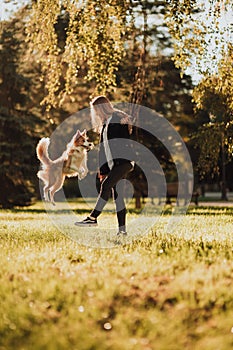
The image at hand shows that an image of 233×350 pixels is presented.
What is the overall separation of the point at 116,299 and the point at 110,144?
4.10 m

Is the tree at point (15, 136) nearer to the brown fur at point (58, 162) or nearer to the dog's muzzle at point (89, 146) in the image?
the brown fur at point (58, 162)

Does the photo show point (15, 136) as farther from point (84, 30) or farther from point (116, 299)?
point (116, 299)

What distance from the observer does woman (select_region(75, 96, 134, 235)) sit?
8.83 metres

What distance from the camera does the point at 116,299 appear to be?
5.01m

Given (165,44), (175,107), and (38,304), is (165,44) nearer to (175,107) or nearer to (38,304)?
(175,107)

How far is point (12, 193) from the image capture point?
23.2 meters

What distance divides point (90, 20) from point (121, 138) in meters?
3.69

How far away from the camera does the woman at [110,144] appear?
8.83 metres

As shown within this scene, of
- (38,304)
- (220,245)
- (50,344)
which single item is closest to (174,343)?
(50,344)

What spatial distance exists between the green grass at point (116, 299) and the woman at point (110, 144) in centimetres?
171

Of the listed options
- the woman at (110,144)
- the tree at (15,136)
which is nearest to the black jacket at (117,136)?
the woman at (110,144)

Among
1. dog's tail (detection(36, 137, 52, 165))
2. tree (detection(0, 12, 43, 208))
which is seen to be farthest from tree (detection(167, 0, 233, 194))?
tree (detection(0, 12, 43, 208))

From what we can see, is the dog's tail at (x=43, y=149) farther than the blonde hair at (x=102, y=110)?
Yes

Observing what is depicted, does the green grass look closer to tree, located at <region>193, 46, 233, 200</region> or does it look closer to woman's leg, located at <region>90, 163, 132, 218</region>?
woman's leg, located at <region>90, 163, 132, 218</region>
